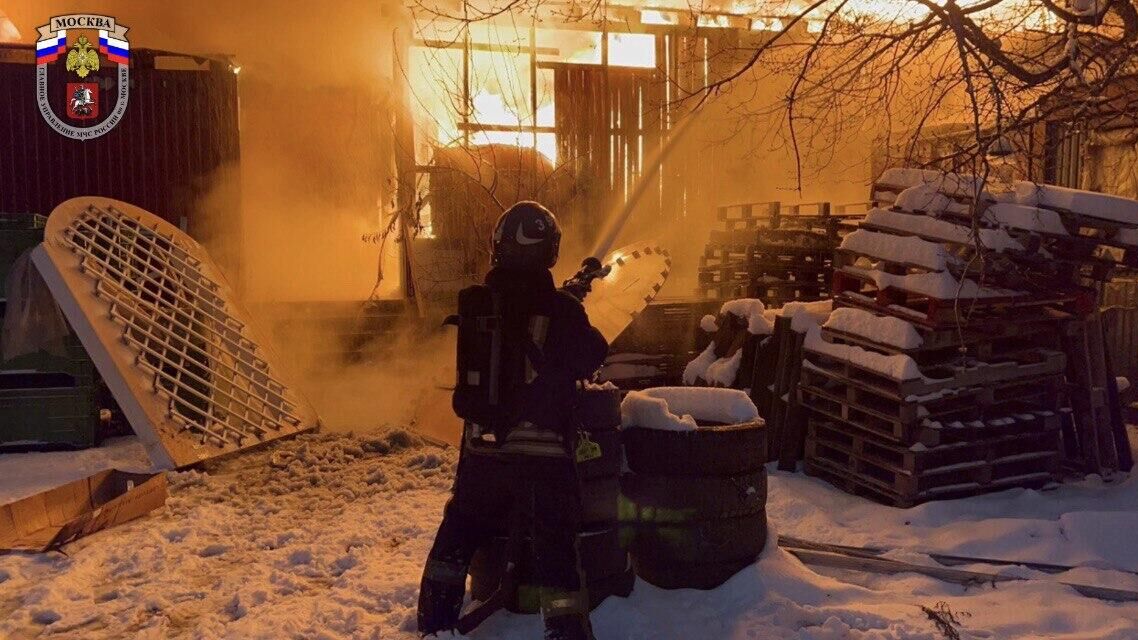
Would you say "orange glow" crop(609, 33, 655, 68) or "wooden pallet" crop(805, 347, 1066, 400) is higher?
"orange glow" crop(609, 33, 655, 68)

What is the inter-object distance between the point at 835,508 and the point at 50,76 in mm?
10784

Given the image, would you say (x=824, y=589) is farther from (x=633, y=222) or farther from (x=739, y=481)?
(x=633, y=222)

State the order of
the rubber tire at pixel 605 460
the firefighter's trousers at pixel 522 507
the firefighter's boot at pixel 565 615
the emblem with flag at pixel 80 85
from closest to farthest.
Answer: the firefighter's boot at pixel 565 615 → the firefighter's trousers at pixel 522 507 → the rubber tire at pixel 605 460 → the emblem with flag at pixel 80 85

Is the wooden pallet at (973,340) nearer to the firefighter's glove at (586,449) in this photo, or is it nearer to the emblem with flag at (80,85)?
the firefighter's glove at (586,449)

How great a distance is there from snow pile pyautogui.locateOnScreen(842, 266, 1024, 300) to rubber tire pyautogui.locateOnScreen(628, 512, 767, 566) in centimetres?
291

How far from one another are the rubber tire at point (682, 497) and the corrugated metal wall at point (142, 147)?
8.93 metres

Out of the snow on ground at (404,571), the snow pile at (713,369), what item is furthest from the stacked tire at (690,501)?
the snow pile at (713,369)

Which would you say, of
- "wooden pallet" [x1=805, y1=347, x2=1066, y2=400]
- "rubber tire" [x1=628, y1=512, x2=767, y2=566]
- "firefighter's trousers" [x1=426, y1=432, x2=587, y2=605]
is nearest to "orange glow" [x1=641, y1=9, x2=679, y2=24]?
"wooden pallet" [x1=805, y1=347, x2=1066, y2=400]

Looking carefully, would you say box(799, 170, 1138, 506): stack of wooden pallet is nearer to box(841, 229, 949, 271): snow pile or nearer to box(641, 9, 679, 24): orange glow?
box(841, 229, 949, 271): snow pile

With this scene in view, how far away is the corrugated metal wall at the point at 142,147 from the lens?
11523mm

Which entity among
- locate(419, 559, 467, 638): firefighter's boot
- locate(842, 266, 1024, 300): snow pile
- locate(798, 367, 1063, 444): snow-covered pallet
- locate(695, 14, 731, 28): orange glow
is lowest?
locate(419, 559, 467, 638): firefighter's boot

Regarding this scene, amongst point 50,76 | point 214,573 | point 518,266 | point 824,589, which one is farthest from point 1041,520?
point 50,76

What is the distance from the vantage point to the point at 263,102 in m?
15.1

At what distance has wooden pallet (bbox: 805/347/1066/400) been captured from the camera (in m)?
6.79
